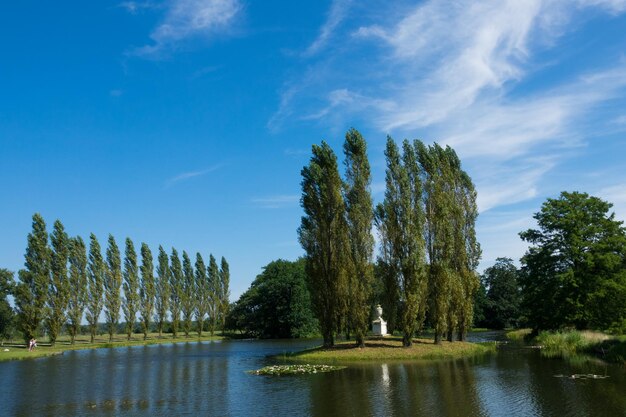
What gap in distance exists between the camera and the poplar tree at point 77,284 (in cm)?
6581

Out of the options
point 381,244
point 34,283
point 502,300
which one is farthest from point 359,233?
point 502,300

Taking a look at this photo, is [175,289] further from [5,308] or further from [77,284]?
[5,308]

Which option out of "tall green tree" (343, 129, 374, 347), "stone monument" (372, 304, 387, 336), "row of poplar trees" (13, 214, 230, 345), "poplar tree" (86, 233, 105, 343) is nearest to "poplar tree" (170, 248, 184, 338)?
"row of poplar trees" (13, 214, 230, 345)

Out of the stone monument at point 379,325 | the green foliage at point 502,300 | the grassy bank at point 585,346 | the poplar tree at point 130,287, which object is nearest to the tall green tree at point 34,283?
the poplar tree at point 130,287

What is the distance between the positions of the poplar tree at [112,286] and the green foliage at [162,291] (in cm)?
884

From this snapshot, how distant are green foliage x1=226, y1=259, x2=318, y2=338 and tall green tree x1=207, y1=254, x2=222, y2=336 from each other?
420 cm

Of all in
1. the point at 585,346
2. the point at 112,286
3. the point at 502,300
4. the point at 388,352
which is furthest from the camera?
the point at 502,300

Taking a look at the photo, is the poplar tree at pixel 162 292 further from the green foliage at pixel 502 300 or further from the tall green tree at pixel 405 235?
the green foliage at pixel 502 300

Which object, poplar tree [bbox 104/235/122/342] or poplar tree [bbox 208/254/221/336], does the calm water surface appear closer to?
poplar tree [bbox 104/235/122/342]

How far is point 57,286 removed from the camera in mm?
62375

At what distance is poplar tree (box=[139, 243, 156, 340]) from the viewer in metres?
78.1

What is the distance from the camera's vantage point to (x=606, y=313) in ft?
140

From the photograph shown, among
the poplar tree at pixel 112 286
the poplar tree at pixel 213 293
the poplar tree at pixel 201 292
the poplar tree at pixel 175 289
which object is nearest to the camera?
the poplar tree at pixel 112 286

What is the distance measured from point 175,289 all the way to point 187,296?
10.00 feet
